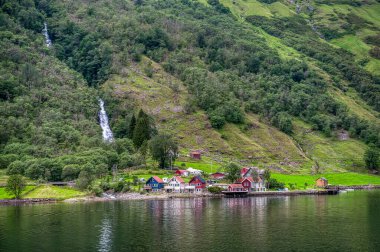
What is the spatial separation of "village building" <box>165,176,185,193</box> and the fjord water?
2731cm

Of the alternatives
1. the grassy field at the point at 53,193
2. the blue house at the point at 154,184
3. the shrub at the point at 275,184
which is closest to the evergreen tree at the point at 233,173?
the shrub at the point at 275,184

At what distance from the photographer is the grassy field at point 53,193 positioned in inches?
5920

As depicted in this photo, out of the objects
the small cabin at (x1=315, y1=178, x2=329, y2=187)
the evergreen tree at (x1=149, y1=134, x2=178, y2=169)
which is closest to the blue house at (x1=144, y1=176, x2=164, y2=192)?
the evergreen tree at (x1=149, y1=134, x2=178, y2=169)

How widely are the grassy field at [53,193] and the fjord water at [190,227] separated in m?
10.3

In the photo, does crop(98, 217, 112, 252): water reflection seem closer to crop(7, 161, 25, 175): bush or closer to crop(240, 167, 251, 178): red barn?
crop(7, 161, 25, 175): bush

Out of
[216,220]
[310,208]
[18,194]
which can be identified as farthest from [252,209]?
[18,194]

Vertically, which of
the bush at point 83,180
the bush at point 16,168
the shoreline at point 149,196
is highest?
the bush at point 16,168

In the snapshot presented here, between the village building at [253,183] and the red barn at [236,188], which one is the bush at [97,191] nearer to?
the red barn at [236,188]

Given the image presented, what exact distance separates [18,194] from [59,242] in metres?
71.6

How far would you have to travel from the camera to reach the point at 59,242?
276 ft

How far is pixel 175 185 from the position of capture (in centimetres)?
17012

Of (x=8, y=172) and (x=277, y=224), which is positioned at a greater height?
(x=8, y=172)

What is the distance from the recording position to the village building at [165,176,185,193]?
168750mm

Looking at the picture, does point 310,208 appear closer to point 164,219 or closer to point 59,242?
point 164,219
